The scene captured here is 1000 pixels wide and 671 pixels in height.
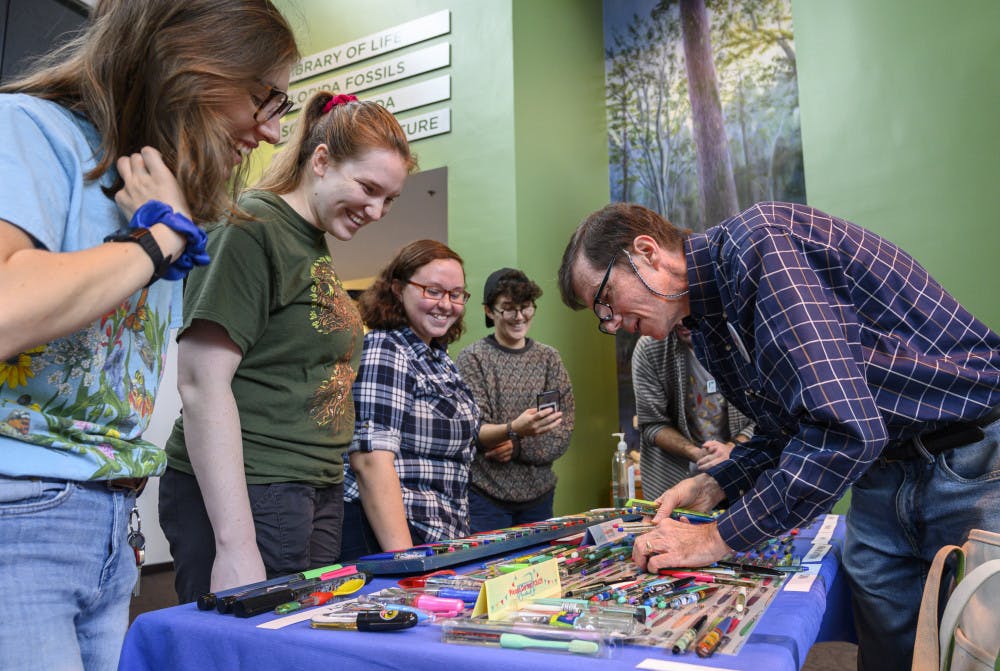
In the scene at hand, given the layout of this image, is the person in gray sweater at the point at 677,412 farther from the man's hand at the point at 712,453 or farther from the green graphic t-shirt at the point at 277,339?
the green graphic t-shirt at the point at 277,339

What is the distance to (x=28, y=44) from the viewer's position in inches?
116

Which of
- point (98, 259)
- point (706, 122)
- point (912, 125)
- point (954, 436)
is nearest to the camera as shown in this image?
point (98, 259)

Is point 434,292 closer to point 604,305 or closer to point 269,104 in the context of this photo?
point 604,305

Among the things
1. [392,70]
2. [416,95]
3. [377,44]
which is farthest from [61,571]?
[377,44]

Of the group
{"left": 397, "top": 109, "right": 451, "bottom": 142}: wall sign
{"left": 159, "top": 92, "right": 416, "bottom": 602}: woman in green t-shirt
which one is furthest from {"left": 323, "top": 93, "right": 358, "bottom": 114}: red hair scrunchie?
{"left": 397, "top": 109, "right": 451, "bottom": 142}: wall sign

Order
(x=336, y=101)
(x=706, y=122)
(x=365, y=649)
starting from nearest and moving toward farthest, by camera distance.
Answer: (x=365, y=649), (x=336, y=101), (x=706, y=122)

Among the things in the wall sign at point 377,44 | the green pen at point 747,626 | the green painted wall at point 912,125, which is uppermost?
the wall sign at point 377,44

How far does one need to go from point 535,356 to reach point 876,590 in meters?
1.77

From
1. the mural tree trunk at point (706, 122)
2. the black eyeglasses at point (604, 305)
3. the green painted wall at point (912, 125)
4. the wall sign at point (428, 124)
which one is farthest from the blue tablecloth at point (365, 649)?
the mural tree trunk at point (706, 122)

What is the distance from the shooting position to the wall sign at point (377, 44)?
154 inches

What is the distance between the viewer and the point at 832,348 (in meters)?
1.14

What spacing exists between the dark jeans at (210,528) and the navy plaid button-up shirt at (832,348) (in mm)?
779

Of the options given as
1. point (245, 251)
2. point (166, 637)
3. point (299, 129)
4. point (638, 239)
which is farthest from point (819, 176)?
point (166, 637)

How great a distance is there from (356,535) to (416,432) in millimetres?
319
